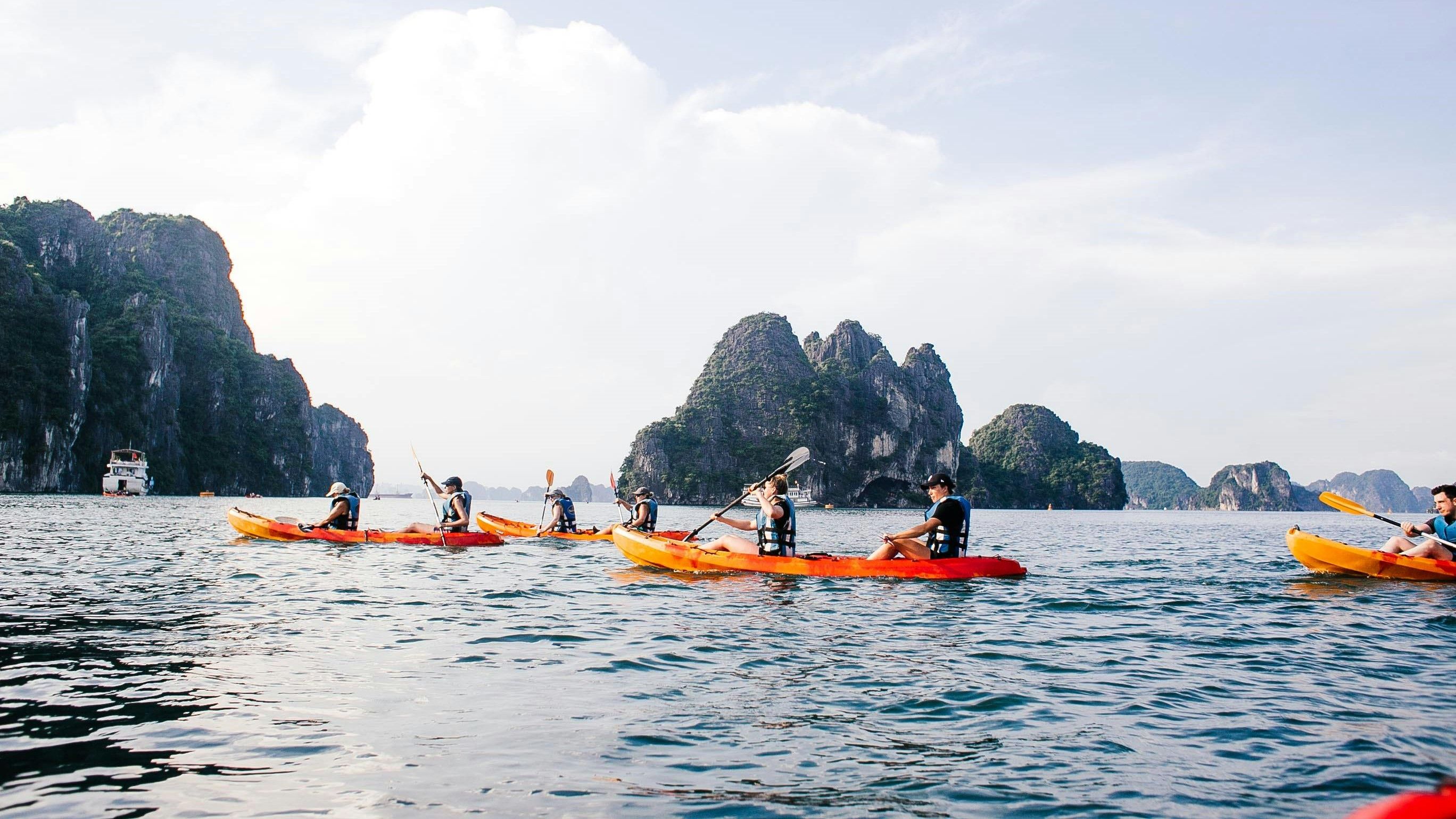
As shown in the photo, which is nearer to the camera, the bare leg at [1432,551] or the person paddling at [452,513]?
the bare leg at [1432,551]

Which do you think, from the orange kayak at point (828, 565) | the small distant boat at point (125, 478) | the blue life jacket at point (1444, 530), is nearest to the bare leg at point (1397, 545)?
the blue life jacket at point (1444, 530)

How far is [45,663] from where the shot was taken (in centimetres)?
649

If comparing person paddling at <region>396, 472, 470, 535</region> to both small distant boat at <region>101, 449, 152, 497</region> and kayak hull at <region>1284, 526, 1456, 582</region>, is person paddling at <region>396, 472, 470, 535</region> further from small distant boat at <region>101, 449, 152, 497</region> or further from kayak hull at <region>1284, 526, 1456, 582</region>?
small distant boat at <region>101, 449, 152, 497</region>

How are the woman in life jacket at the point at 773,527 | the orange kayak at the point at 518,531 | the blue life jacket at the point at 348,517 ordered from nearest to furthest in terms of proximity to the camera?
the woman in life jacket at the point at 773,527 < the blue life jacket at the point at 348,517 < the orange kayak at the point at 518,531

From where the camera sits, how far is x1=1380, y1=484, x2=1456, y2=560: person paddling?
13664mm

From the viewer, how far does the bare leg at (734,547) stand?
13484mm

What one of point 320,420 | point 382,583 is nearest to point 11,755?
point 382,583

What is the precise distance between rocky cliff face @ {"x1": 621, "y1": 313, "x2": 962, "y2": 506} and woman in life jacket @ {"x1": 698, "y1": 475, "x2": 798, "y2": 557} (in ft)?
349

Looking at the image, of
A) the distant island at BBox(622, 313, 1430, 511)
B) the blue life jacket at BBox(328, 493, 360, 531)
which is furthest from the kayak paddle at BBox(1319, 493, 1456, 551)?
the distant island at BBox(622, 313, 1430, 511)

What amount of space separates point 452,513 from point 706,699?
14774 mm

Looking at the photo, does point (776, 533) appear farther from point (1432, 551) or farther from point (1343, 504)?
point (1343, 504)

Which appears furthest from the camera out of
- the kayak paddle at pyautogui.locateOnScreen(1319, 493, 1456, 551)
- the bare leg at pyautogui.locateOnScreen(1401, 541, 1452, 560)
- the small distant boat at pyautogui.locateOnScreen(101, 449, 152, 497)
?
the small distant boat at pyautogui.locateOnScreen(101, 449, 152, 497)

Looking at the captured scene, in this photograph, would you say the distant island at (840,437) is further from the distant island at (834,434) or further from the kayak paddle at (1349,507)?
the kayak paddle at (1349,507)

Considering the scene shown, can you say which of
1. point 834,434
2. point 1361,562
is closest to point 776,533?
point 1361,562
